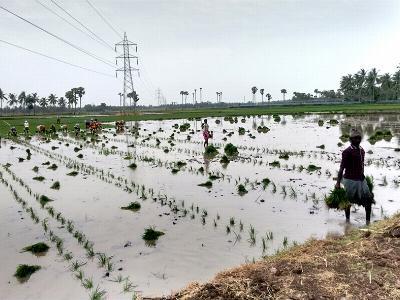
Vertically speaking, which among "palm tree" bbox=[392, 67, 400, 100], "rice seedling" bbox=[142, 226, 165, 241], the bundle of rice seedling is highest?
"palm tree" bbox=[392, 67, 400, 100]

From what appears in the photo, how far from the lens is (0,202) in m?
11.6

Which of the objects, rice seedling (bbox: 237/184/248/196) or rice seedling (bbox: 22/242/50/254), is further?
rice seedling (bbox: 237/184/248/196)

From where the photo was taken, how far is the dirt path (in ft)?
15.5

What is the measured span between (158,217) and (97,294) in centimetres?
400

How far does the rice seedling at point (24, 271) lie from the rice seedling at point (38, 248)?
85cm

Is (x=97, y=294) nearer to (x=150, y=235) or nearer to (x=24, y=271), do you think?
(x=24, y=271)

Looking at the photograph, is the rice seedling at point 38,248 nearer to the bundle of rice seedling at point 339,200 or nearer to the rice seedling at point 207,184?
the bundle of rice seedling at point 339,200

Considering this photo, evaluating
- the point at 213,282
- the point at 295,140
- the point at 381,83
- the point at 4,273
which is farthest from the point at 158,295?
the point at 381,83

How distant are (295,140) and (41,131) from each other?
81.9 ft

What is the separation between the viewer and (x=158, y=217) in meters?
9.56

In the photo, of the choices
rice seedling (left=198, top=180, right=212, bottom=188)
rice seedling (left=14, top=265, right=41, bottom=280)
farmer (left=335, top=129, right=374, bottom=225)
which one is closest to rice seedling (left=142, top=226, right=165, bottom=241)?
rice seedling (left=14, top=265, right=41, bottom=280)

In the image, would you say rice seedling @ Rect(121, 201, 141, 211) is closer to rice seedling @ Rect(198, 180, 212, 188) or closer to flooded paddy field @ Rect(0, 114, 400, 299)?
flooded paddy field @ Rect(0, 114, 400, 299)

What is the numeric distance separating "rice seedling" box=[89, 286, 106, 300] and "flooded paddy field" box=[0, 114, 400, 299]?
0.02 metres

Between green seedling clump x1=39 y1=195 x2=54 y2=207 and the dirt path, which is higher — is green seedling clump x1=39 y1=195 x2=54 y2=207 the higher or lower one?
the lower one
